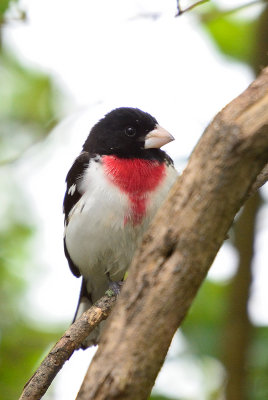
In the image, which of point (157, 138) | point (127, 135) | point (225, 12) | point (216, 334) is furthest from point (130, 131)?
point (216, 334)

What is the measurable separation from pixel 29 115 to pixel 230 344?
359 cm

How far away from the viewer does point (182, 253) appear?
276 cm

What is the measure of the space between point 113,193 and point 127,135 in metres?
0.55

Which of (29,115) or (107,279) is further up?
(29,115)

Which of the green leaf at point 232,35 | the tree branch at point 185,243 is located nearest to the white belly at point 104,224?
the tree branch at point 185,243

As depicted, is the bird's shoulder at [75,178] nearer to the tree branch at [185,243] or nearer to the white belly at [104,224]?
the white belly at [104,224]

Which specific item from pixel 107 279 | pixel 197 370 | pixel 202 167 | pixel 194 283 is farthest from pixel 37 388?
pixel 197 370

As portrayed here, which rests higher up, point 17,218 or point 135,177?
point 17,218

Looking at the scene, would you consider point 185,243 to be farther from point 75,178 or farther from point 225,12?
point 225,12

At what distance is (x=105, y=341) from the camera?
2734 mm

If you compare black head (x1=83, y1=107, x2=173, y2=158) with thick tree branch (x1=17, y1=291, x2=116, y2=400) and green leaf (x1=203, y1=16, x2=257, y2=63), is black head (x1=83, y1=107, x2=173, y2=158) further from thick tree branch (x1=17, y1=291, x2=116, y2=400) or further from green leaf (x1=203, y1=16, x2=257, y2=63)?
green leaf (x1=203, y1=16, x2=257, y2=63)

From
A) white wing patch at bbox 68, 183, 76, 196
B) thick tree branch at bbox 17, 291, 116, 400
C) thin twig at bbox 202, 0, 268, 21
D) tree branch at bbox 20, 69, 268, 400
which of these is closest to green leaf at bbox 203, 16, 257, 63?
thin twig at bbox 202, 0, 268, 21

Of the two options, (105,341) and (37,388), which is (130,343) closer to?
(105,341)

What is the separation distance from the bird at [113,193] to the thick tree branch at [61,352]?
0.89 meters
